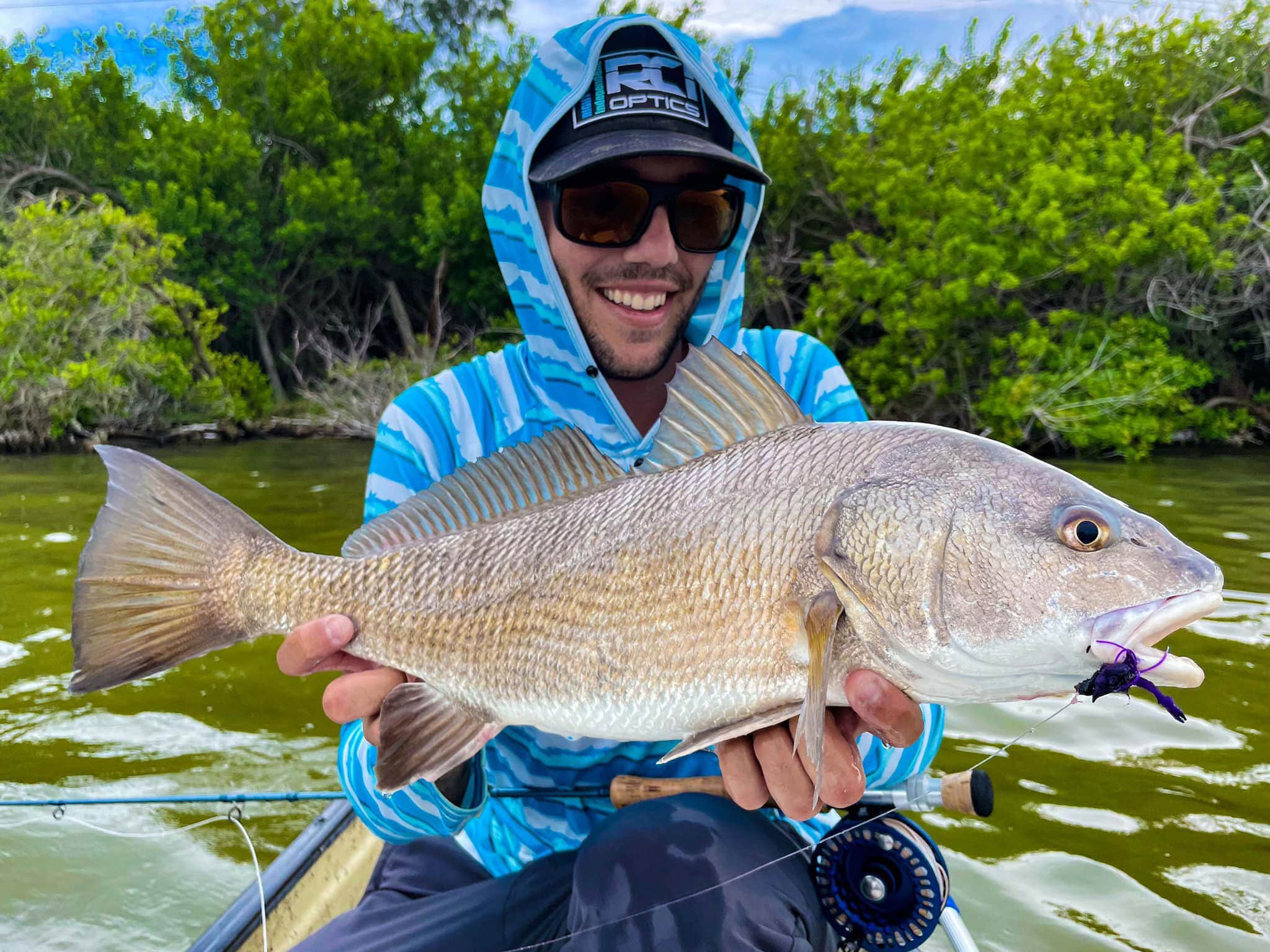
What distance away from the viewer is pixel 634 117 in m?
2.14

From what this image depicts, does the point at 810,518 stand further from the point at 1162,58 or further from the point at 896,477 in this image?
the point at 1162,58

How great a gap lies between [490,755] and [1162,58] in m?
18.2

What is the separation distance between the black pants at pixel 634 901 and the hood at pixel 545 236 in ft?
3.10

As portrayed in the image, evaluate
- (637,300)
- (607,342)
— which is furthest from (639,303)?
(607,342)

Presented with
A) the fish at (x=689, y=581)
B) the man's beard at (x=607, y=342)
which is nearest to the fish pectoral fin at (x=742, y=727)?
the fish at (x=689, y=581)

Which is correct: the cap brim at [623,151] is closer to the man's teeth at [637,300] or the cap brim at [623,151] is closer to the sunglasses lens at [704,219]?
the sunglasses lens at [704,219]

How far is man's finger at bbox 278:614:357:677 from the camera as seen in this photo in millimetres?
1491

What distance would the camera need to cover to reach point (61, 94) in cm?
2136

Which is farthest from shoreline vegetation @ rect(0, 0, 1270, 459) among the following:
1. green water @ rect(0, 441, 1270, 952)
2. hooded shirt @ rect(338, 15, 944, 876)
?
hooded shirt @ rect(338, 15, 944, 876)

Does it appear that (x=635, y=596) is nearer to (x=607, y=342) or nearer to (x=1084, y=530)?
(x=1084, y=530)

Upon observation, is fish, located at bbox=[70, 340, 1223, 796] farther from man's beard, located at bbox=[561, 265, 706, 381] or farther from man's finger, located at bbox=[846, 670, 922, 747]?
man's beard, located at bbox=[561, 265, 706, 381]

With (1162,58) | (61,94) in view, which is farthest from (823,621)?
(61,94)

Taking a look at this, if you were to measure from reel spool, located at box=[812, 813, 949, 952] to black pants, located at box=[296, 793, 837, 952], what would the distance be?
5 cm

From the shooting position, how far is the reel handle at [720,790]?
1.66 metres
